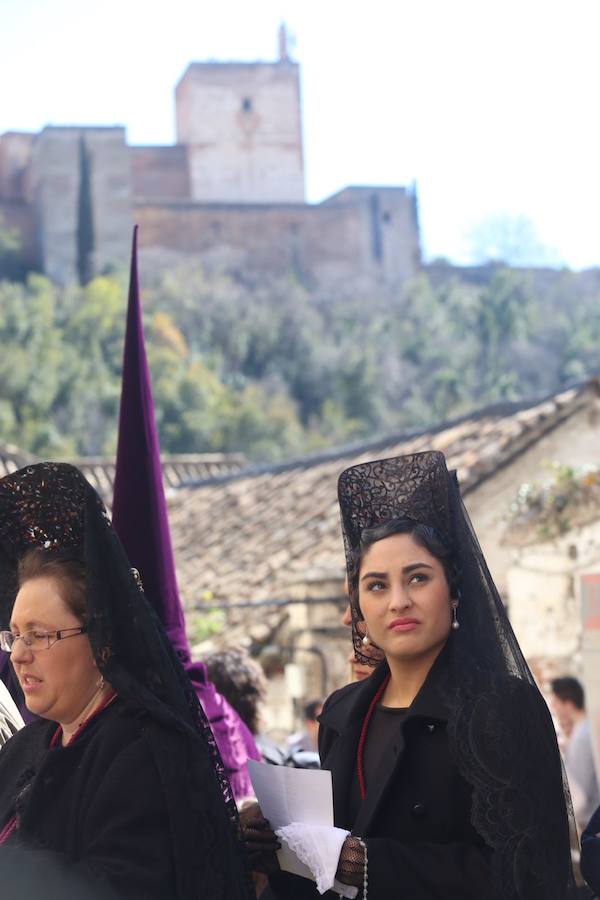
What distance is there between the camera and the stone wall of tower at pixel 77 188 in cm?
5509

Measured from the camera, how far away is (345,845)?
2.26 m

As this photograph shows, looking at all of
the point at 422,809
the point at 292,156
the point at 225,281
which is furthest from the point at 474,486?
the point at 292,156

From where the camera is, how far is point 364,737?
2.51 meters

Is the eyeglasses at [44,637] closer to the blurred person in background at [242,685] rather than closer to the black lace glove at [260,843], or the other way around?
the black lace glove at [260,843]

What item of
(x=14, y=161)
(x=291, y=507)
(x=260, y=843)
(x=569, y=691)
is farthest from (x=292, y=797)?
(x=14, y=161)

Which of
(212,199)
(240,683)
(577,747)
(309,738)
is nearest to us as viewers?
(240,683)

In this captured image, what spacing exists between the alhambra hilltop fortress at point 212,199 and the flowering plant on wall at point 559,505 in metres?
46.2

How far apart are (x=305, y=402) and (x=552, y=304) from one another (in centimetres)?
1455

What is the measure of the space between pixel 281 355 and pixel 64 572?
158 ft

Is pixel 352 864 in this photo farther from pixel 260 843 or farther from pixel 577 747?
pixel 577 747

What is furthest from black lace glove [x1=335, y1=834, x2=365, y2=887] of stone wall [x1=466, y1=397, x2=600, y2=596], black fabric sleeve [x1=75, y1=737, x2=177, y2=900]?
stone wall [x1=466, y1=397, x2=600, y2=596]

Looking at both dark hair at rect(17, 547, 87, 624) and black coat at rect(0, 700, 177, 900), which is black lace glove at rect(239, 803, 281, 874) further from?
dark hair at rect(17, 547, 87, 624)

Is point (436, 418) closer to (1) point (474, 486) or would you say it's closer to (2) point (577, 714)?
(1) point (474, 486)

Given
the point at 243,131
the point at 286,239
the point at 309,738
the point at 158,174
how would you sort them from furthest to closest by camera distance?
the point at 243,131 → the point at 158,174 → the point at 286,239 → the point at 309,738
